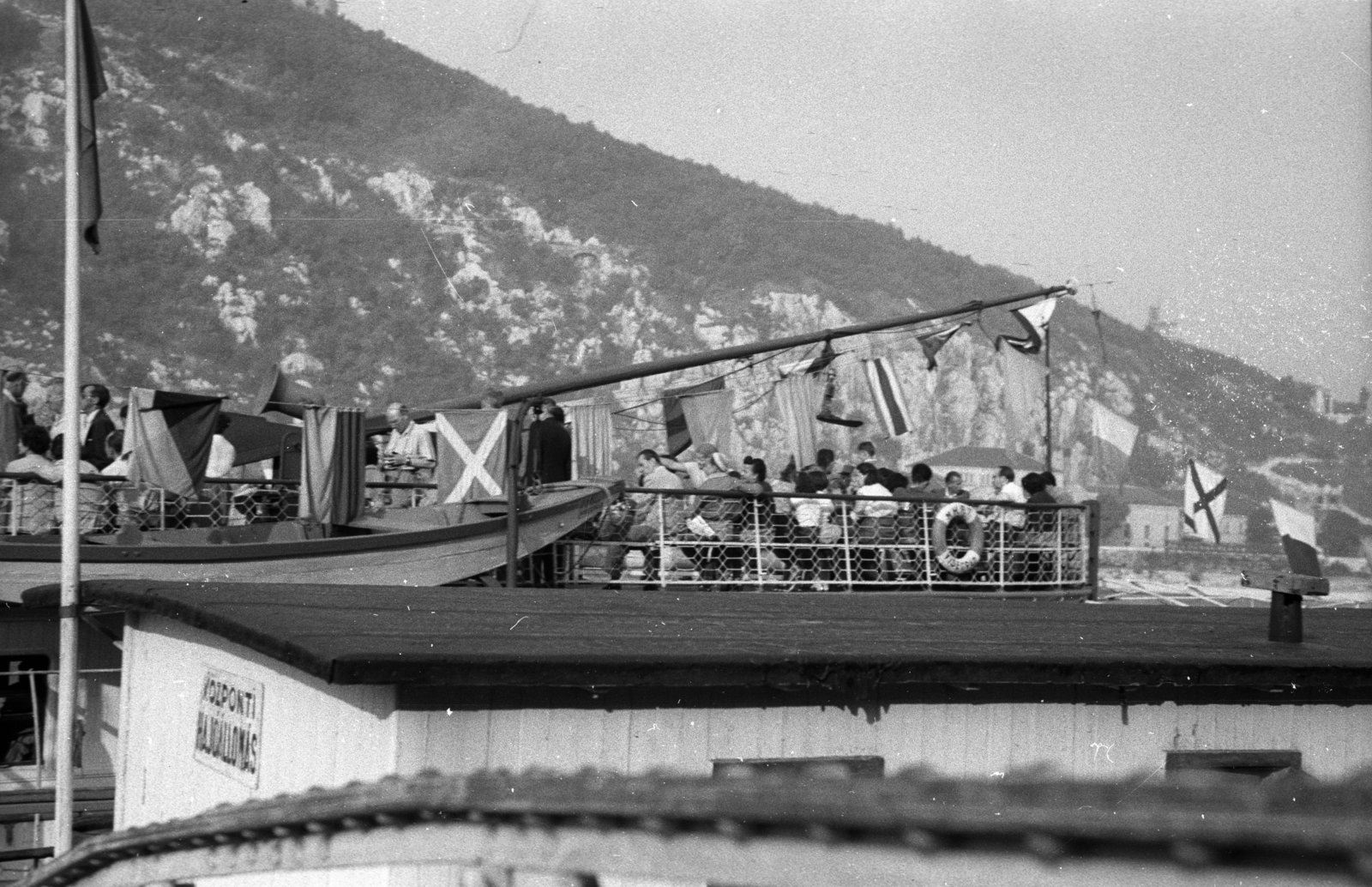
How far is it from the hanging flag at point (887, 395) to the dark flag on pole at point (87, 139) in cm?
1409

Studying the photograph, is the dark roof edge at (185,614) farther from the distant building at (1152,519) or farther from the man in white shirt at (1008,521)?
the distant building at (1152,519)

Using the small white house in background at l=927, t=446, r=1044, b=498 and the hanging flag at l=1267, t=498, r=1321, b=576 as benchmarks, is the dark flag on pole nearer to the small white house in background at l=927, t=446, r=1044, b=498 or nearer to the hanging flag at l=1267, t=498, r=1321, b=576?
the hanging flag at l=1267, t=498, r=1321, b=576

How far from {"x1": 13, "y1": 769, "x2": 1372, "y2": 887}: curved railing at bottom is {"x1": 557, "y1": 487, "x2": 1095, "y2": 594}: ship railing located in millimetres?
12773

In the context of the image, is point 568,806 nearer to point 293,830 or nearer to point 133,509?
point 293,830

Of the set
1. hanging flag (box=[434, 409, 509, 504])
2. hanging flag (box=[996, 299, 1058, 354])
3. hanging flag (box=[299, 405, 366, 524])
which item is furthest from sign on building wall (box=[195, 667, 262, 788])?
hanging flag (box=[996, 299, 1058, 354])

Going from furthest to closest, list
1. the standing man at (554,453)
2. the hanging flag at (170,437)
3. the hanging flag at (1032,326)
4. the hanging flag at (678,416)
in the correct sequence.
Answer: the hanging flag at (1032,326) → the hanging flag at (678,416) → the standing man at (554,453) → the hanging flag at (170,437)

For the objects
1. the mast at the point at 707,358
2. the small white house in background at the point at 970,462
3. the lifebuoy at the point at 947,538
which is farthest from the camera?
the small white house in background at the point at 970,462

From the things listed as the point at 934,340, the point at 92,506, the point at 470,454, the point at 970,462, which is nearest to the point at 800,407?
the point at 934,340

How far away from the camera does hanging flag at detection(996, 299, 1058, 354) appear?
2289cm

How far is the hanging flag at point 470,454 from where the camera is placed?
14695mm

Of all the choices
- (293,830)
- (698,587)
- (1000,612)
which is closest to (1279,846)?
(293,830)

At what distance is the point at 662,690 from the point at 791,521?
927cm

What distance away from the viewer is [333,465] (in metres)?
14.6

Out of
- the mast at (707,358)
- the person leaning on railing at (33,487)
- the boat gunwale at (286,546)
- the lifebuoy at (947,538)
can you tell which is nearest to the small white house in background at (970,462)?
the mast at (707,358)
